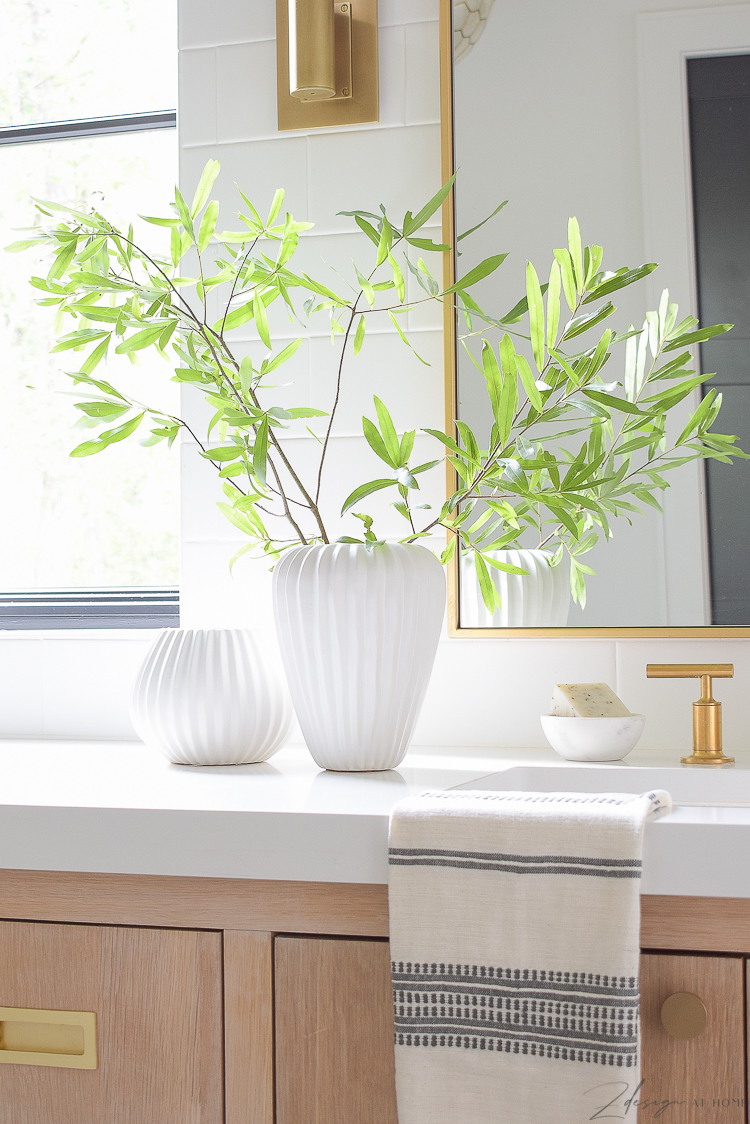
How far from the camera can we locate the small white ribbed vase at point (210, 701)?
4.00 ft

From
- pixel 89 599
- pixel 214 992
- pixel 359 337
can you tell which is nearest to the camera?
pixel 214 992

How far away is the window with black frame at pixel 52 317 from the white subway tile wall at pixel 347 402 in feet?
0.70

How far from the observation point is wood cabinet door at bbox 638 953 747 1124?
776mm

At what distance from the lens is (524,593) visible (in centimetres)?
139

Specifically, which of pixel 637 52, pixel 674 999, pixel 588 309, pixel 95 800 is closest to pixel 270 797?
pixel 95 800

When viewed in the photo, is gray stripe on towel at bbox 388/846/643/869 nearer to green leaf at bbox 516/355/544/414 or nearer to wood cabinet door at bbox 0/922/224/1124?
wood cabinet door at bbox 0/922/224/1124

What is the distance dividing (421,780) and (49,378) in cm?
115

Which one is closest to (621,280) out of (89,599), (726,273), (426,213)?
(426,213)

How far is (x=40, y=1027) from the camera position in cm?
91

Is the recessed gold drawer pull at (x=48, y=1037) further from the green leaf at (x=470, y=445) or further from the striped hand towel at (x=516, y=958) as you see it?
the green leaf at (x=470, y=445)

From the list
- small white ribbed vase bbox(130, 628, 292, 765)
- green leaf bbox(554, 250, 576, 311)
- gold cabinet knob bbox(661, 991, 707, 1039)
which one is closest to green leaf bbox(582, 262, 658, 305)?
green leaf bbox(554, 250, 576, 311)

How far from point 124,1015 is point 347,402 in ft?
2.97

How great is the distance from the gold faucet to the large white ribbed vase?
0.98 ft

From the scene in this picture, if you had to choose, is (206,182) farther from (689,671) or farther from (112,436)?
(689,671)
